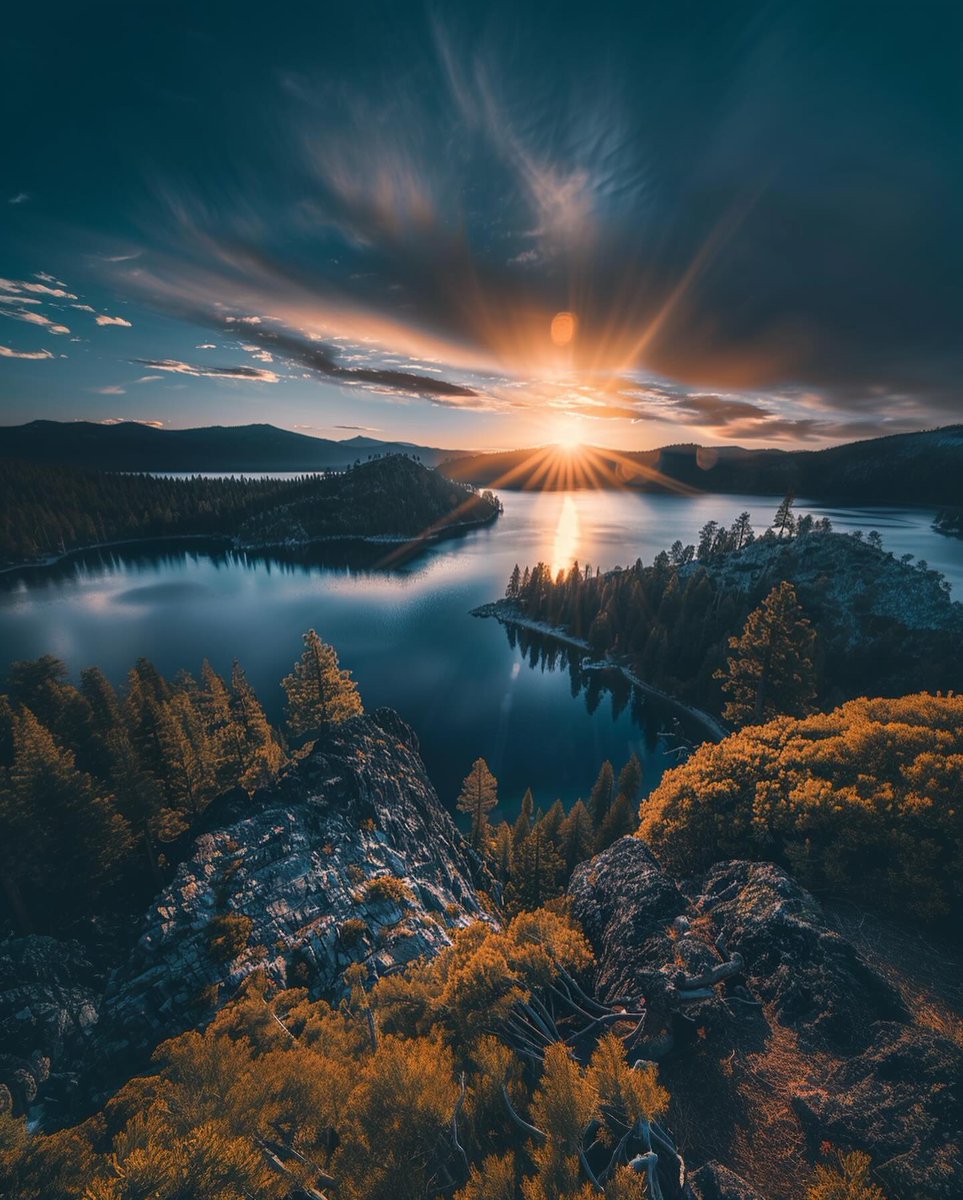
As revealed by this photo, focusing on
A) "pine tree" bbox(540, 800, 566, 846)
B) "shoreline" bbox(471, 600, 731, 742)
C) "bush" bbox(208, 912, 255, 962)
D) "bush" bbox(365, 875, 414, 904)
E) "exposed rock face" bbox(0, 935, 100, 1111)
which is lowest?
"shoreline" bbox(471, 600, 731, 742)

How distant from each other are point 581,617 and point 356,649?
60.1 m

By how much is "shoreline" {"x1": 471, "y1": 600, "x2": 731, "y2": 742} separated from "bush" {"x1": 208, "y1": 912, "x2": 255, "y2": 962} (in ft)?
213

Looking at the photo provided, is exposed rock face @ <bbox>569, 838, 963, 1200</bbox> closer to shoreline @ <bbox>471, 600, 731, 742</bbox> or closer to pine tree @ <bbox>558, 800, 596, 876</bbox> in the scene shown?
pine tree @ <bbox>558, 800, 596, 876</bbox>

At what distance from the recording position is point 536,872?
132 feet

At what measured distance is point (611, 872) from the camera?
2095 centimetres

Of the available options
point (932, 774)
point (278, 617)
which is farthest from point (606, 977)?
point (278, 617)

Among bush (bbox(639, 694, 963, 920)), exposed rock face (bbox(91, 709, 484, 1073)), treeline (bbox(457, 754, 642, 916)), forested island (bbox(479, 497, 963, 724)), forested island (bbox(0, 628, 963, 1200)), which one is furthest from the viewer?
forested island (bbox(479, 497, 963, 724))

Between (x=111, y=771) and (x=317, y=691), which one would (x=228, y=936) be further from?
(x=317, y=691)

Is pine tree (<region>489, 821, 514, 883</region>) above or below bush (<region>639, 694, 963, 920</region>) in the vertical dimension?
below

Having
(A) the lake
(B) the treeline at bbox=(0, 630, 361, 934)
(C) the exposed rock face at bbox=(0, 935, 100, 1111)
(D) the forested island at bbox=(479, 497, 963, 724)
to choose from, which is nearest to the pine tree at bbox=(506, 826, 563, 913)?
(A) the lake

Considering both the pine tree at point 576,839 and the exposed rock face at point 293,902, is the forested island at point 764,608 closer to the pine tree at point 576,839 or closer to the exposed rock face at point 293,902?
the pine tree at point 576,839

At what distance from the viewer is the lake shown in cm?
7562

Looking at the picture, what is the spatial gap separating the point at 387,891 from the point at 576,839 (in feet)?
81.2

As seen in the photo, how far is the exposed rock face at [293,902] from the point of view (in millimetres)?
22062
